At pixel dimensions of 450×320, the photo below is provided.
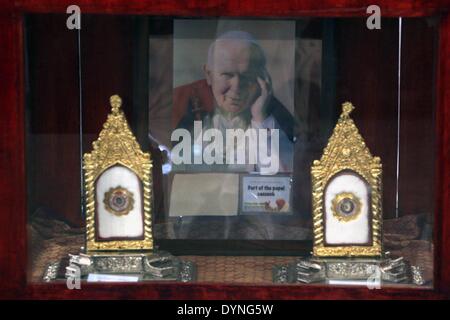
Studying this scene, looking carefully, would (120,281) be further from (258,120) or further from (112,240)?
(258,120)

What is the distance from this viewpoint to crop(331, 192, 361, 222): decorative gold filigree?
168cm

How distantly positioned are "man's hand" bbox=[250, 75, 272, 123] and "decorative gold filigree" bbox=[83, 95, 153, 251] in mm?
185

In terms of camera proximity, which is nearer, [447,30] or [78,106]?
[447,30]

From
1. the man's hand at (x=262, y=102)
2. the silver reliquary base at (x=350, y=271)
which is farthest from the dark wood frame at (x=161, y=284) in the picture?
the man's hand at (x=262, y=102)

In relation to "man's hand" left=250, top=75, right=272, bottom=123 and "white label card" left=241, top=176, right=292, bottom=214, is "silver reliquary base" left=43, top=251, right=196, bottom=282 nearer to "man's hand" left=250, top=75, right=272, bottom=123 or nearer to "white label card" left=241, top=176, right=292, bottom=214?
"white label card" left=241, top=176, right=292, bottom=214

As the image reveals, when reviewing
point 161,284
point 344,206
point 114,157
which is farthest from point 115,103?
point 344,206

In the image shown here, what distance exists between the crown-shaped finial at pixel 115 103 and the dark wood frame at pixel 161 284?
0.15 m

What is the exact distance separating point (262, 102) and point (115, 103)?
0.23m

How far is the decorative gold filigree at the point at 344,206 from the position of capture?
168 cm

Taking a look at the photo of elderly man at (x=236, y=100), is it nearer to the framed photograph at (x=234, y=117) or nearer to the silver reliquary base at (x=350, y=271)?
the framed photograph at (x=234, y=117)

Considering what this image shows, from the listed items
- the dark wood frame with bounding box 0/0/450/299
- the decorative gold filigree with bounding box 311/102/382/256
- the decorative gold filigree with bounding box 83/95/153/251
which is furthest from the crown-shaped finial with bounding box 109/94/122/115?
the decorative gold filigree with bounding box 311/102/382/256
